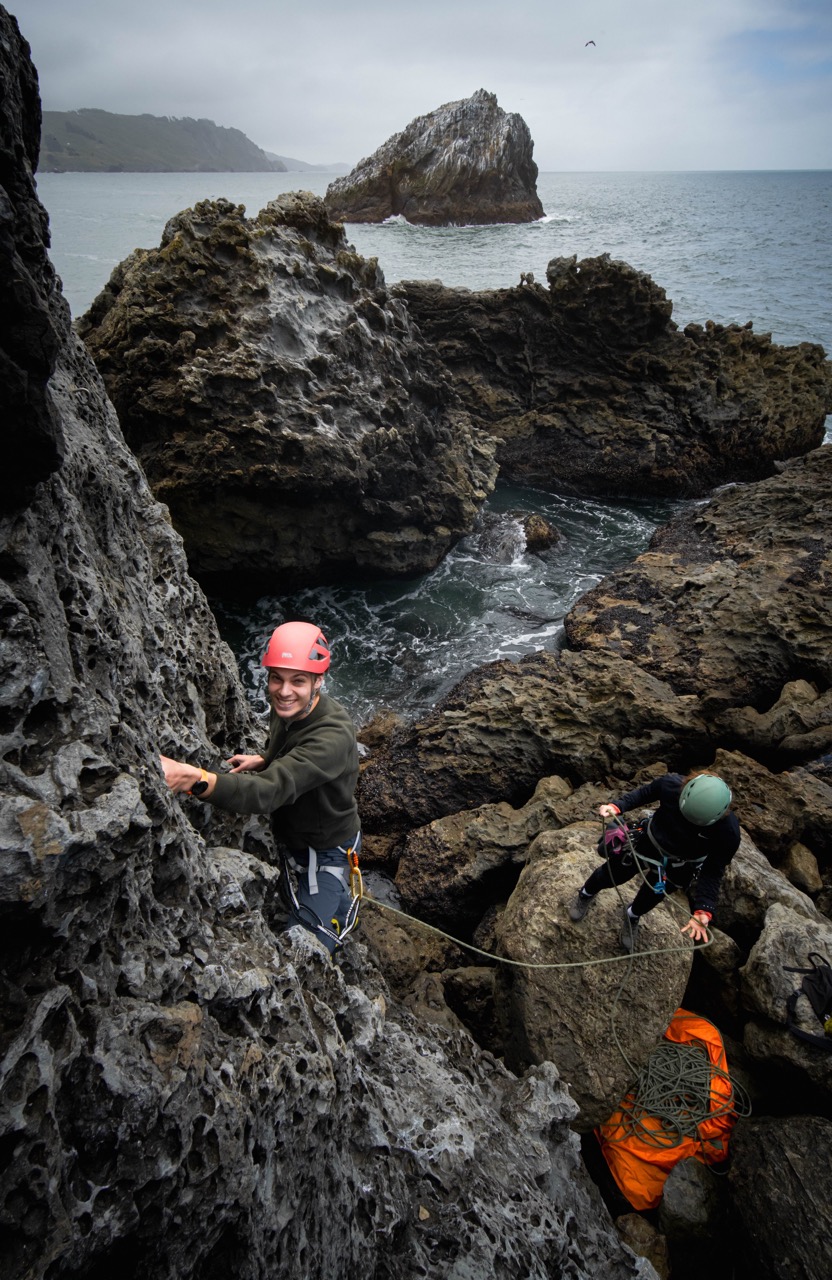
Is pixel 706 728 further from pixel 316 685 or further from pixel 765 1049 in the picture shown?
pixel 316 685

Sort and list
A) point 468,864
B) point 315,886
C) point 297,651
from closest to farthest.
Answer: point 297,651, point 315,886, point 468,864

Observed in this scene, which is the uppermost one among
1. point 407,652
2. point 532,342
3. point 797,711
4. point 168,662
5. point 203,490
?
point 532,342

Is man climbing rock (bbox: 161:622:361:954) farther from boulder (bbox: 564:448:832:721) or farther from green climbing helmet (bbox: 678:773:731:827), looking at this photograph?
boulder (bbox: 564:448:832:721)

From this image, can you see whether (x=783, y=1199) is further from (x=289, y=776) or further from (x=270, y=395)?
(x=270, y=395)

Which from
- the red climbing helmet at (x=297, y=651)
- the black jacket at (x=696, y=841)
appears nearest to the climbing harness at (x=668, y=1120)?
the black jacket at (x=696, y=841)

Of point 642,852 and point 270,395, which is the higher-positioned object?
point 270,395

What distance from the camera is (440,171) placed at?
62.2 meters

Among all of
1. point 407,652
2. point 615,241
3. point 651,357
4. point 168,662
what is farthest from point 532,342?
point 615,241

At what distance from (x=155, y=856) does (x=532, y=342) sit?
2280 centimetres

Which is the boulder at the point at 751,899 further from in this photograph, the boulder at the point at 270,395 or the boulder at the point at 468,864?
the boulder at the point at 270,395

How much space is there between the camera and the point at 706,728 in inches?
326

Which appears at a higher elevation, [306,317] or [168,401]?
[306,317]

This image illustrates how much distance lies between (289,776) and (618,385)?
21.8 meters

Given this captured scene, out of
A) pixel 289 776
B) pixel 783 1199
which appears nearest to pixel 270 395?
pixel 289 776
